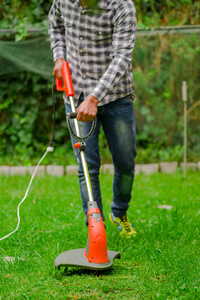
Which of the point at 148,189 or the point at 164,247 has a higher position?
the point at 164,247

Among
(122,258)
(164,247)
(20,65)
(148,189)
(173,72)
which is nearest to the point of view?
(122,258)

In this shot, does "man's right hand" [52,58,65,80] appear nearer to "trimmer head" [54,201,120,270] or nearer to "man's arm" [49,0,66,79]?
"man's arm" [49,0,66,79]

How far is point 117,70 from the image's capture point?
7.75ft

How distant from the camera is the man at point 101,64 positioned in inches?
94.7

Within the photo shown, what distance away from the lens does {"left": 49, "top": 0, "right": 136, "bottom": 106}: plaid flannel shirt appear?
2400 mm

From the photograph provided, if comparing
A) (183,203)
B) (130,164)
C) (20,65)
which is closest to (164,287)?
(130,164)

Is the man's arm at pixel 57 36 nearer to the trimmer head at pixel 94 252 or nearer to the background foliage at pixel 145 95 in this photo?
the trimmer head at pixel 94 252

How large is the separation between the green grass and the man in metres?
0.31

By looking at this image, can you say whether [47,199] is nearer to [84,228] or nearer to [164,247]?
[84,228]

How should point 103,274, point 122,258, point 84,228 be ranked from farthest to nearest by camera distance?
point 84,228 → point 122,258 → point 103,274

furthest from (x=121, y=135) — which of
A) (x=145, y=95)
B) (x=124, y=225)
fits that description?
(x=145, y=95)

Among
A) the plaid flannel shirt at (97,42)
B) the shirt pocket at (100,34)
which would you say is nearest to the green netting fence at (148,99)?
the plaid flannel shirt at (97,42)

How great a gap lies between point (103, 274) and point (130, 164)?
80 cm

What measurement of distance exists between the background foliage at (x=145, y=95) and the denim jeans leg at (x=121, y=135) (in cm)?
236
